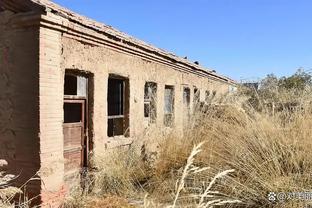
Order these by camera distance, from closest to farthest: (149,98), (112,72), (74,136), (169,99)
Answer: (74,136) < (112,72) < (149,98) < (169,99)

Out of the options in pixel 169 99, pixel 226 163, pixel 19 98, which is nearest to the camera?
pixel 226 163

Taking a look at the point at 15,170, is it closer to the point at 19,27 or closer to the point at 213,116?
the point at 19,27

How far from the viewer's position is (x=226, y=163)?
19.5 ft

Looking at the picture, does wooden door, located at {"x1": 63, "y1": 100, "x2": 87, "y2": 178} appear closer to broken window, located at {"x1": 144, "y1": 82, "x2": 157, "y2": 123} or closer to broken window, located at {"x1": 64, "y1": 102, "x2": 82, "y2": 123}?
broken window, located at {"x1": 64, "y1": 102, "x2": 82, "y2": 123}

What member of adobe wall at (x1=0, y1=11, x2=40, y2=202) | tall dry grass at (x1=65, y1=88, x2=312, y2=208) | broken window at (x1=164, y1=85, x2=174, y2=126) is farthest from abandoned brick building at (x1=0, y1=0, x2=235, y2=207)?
broken window at (x1=164, y1=85, x2=174, y2=126)

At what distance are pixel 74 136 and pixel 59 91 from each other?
1.27 m

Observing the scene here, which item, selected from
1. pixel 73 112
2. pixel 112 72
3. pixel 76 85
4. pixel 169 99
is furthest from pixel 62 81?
pixel 169 99

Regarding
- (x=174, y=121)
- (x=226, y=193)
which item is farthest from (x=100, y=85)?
(x=226, y=193)

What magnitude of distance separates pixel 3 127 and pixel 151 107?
5138 mm

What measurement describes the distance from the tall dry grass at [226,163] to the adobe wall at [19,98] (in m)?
1.37

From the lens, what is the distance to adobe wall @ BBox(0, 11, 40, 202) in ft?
21.2

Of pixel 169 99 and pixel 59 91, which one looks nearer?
pixel 59 91

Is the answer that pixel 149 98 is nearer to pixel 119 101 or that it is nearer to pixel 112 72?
pixel 119 101

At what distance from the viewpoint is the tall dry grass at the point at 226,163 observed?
518 cm
